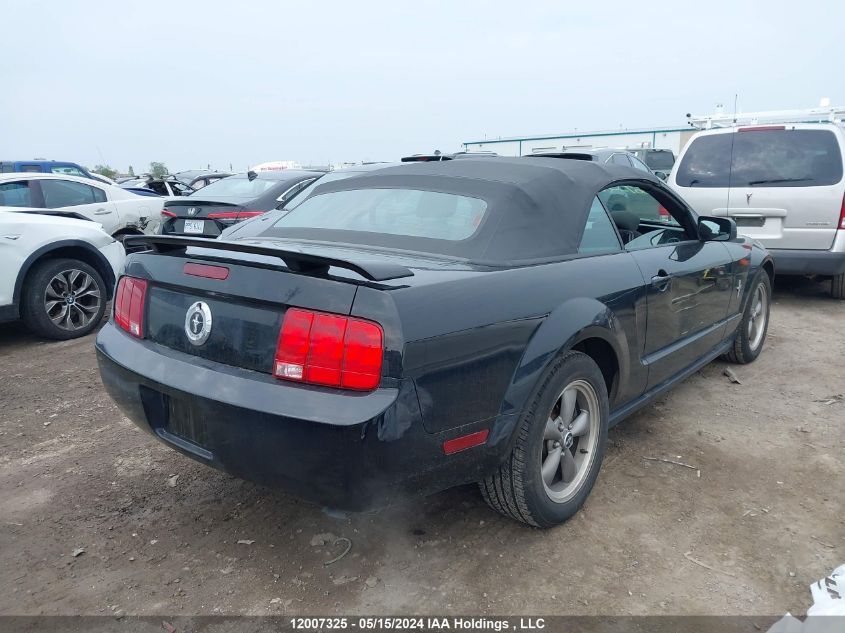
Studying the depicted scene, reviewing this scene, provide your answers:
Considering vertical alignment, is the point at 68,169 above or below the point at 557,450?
above

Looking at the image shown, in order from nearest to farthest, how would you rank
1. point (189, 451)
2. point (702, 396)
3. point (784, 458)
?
point (189, 451) → point (784, 458) → point (702, 396)

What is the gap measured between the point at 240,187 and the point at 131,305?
18.9ft

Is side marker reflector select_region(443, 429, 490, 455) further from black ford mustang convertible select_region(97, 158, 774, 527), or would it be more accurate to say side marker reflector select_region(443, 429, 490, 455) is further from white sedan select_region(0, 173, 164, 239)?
white sedan select_region(0, 173, 164, 239)

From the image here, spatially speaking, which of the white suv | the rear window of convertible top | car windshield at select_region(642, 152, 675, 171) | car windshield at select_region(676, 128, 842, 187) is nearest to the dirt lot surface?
the rear window of convertible top

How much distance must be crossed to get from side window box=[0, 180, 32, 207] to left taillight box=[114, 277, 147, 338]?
555 centimetres

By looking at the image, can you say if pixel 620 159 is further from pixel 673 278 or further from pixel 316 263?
pixel 316 263

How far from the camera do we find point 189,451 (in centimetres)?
231

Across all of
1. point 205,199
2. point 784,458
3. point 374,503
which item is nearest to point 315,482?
point 374,503

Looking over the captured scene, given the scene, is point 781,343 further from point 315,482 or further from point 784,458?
point 315,482

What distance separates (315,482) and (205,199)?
20.8 ft

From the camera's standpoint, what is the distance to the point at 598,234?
304 cm

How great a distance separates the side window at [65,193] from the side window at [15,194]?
19 centimetres

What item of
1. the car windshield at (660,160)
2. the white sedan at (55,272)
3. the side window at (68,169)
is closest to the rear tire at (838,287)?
A: the white sedan at (55,272)

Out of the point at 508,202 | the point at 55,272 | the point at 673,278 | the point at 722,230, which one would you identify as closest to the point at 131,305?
the point at 508,202
